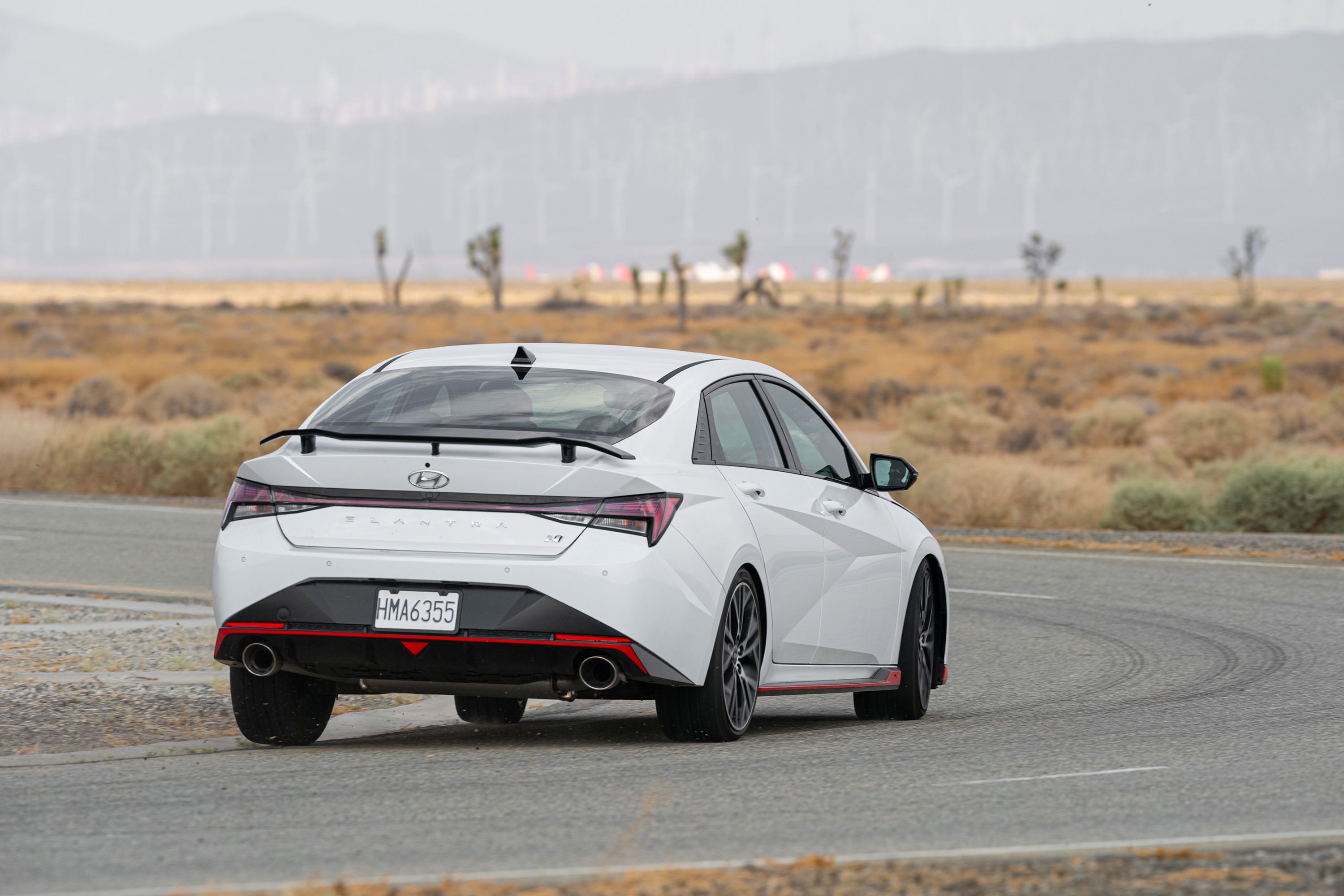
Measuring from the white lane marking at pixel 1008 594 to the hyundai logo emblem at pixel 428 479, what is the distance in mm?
8421

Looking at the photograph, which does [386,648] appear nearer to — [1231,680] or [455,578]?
[455,578]

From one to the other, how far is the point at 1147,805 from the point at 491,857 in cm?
221

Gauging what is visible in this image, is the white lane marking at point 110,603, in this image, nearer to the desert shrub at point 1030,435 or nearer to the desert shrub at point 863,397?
the desert shrub at point 1030,435

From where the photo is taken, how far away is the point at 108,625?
1152 centimetres

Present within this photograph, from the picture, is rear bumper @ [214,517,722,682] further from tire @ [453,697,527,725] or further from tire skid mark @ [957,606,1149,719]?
tire skid mark @ [957,606,1149,719]

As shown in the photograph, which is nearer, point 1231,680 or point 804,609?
point 804,609

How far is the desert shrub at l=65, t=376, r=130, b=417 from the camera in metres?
40.6

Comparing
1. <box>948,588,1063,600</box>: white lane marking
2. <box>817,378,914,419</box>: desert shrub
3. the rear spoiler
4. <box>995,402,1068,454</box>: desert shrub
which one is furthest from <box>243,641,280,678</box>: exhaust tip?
<box>817,378,914,419</box>: desert shrub

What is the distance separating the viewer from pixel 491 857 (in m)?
5.16

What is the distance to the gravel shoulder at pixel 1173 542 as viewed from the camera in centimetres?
1761

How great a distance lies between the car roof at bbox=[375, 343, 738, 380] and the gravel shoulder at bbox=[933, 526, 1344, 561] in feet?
36.0

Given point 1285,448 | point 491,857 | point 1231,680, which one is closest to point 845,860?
point 491,857

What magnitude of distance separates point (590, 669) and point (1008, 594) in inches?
332

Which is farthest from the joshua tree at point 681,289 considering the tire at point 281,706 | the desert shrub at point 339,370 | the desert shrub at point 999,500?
the tire at point 281,706
